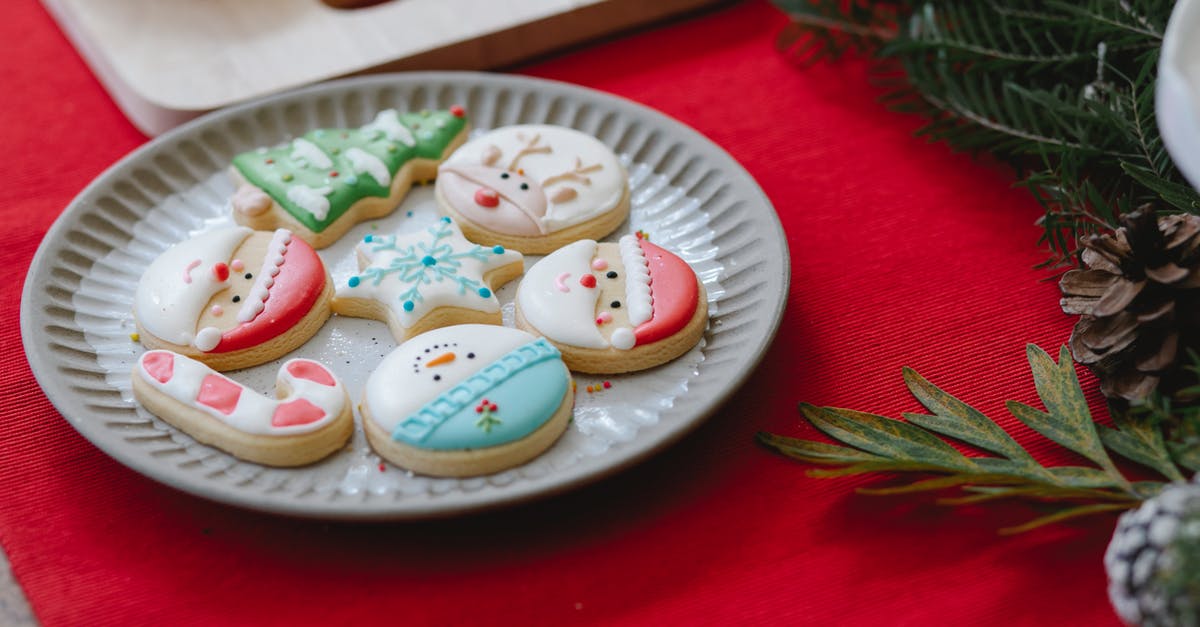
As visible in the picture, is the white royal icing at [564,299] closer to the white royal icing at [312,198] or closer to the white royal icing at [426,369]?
the white royal icing at [426,369]

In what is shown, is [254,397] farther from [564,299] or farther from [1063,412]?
[1063,412]

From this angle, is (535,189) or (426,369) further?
(535,189)

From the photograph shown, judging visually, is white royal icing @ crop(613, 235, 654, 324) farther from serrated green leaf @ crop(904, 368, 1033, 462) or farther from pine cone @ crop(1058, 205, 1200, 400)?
pine cone @ crop(1058, 205, 1200, 400)

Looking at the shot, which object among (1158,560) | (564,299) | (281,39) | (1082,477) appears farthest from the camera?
(281,39)

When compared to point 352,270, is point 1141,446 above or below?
above

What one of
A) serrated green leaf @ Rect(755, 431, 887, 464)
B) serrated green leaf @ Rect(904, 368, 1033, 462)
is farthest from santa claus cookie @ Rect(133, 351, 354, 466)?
serrated green leaf @ Rect(904, 368, 1033, 462)

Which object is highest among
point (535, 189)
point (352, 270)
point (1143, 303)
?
point (1143, 303)

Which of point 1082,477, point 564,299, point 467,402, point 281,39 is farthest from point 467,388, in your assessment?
point 281,39
